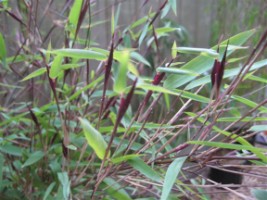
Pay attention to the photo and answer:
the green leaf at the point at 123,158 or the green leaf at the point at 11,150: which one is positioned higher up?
the green leaf at the point at 123,158

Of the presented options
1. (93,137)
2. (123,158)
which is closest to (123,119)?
(123,158)

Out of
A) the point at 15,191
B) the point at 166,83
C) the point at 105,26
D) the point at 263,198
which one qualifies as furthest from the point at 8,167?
the point at 105,26

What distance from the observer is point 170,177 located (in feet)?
1.49

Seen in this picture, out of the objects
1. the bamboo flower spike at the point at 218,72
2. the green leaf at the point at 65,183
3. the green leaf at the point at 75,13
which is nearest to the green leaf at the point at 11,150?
the green leaf at the point at 65,183

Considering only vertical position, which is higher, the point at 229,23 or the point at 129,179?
the point at 229,23

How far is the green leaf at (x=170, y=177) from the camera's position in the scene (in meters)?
0.44

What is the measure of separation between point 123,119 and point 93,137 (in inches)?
9.9

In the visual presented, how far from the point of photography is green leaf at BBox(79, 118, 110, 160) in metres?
0.36

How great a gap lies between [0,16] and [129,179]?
792 mm

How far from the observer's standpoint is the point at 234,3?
1591 mm

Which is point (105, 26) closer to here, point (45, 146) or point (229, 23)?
point (229, 23)

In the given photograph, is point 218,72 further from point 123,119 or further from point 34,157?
point 34,157

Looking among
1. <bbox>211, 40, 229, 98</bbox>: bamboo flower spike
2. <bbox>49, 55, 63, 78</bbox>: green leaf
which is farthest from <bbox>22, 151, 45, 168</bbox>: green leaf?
<bbox>211, 40, 229, 98</bbox>: bamboo flower spike

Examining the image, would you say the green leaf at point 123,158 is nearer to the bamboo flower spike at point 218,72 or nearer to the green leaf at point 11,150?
the bamboo flower spike at point 218,72
